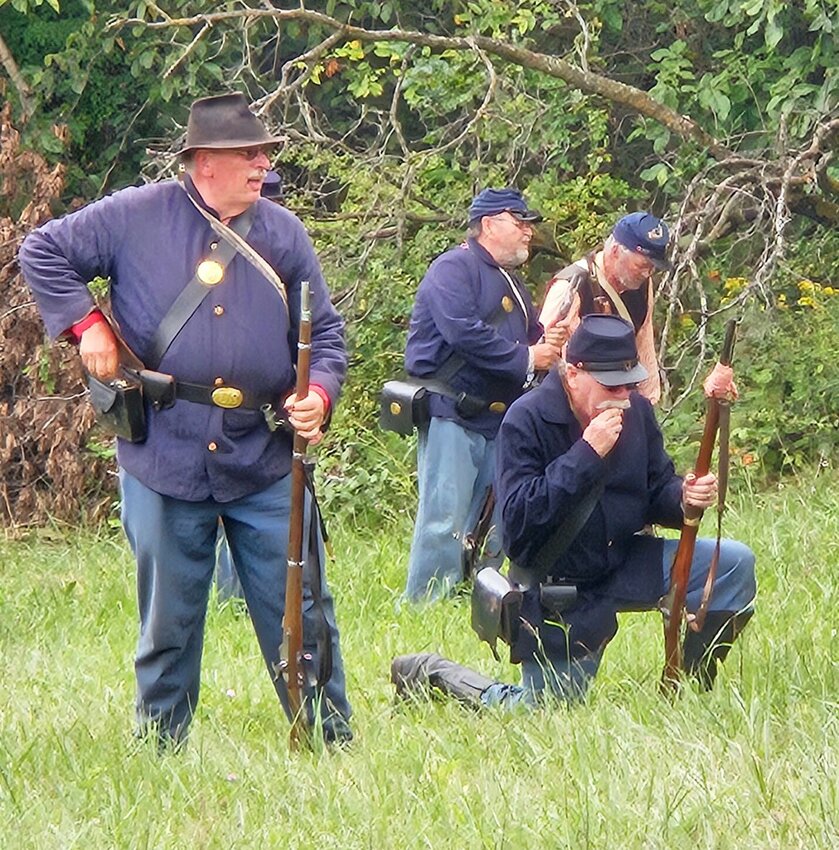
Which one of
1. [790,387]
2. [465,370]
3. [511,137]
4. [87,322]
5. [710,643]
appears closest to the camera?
[87,322]

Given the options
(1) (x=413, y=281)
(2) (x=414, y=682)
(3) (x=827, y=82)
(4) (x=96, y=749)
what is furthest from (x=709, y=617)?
(1) (x=413, y=281)

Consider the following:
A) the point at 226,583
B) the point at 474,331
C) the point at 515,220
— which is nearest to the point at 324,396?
the point at 474,331

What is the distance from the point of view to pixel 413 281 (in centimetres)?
1293

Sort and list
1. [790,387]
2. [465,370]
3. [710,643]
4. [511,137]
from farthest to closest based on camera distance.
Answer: [511,137], [790,387], [465,370], [710,643]

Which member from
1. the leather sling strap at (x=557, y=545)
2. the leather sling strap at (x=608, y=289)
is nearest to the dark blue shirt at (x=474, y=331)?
the leather sling strap at (x=608, y=289)

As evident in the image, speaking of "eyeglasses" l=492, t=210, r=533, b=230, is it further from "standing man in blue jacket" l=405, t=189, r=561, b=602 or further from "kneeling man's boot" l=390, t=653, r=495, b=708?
"kneeling man's boot" l=390, t=653, r=495, b=708

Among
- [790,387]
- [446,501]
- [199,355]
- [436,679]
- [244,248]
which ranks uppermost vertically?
[244,248]

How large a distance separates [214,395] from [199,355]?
→ 13 cm

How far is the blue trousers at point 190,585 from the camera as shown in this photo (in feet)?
18.5

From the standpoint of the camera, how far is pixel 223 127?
5.55 metres

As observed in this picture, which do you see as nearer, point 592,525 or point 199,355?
point 199,355

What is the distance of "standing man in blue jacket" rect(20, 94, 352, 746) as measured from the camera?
5.56 m

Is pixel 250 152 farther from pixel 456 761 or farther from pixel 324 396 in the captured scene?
pixel 456 761

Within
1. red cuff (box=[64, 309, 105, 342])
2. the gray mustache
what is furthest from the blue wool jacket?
red cuff (box=[64, 309, 105, 342])
